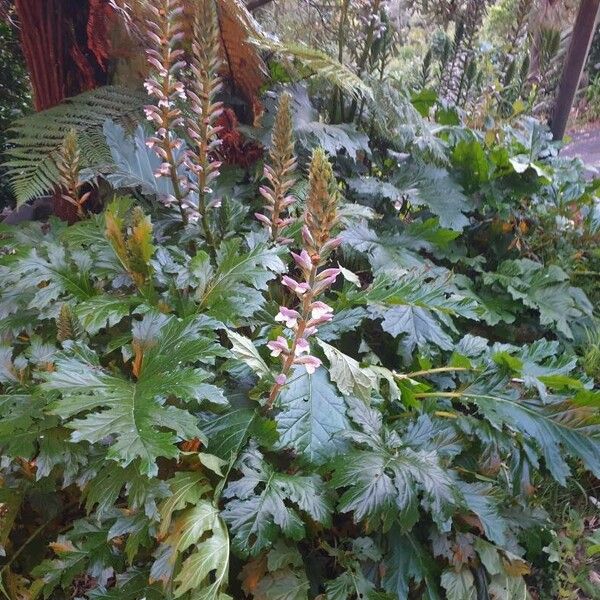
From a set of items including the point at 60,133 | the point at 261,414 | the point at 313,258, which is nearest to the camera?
the point at 313,258

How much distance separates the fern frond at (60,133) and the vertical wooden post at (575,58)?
2.51 metres

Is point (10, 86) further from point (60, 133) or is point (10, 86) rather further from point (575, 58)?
point (575, 58)

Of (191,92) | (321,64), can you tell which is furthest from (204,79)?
(321,64)

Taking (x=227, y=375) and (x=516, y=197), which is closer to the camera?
(x=227, y=375)

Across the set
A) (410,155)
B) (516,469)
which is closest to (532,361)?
(516,469)

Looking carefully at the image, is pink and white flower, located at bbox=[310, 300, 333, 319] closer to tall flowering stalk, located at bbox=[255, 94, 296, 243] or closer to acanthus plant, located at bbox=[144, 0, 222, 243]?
tall flowering stalk, located at bbox=[255, 94, 296, 243]

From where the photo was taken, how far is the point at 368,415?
1.29 meters

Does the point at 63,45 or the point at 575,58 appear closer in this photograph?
the point at 63,45

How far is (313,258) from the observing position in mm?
1056

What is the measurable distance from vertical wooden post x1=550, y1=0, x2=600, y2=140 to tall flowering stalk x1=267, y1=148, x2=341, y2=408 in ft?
8.38

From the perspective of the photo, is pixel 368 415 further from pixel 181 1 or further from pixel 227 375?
pixel 181 1

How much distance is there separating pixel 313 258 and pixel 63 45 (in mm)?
1662

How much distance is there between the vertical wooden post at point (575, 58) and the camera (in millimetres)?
2809

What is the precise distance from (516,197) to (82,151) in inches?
72.9
